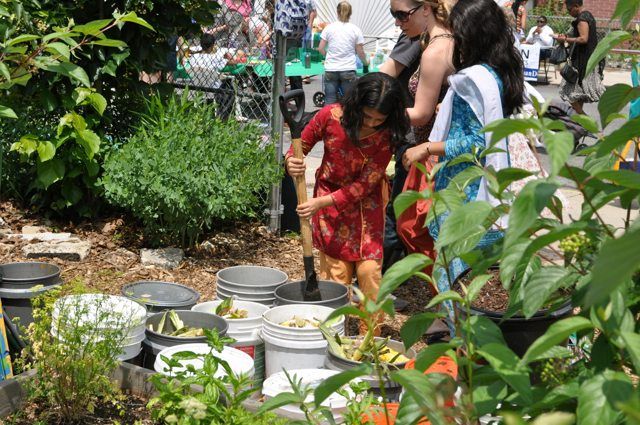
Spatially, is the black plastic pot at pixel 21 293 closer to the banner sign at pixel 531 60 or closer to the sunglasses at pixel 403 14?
the sunglasses at pixel 403 14

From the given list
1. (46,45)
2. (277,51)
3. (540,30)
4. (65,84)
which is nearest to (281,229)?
(277,51)

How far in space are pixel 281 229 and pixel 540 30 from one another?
17.6m

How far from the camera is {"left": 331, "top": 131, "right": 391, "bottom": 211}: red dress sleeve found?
4.50m

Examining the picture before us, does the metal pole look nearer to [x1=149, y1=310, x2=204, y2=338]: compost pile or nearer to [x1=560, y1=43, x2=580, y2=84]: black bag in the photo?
[x1=149, y1=310, x2=204, y2=338]: compost pile

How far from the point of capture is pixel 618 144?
139 centimetres

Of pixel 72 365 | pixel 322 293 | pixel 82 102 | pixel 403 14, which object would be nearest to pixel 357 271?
pixel 322 293

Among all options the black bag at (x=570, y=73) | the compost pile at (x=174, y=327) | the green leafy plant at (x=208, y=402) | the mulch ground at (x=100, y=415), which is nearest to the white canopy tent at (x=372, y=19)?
the black bag at (x=570, y=73)

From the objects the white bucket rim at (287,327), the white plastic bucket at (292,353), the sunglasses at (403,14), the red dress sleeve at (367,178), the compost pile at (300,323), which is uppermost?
the sunglasses at (403,14)

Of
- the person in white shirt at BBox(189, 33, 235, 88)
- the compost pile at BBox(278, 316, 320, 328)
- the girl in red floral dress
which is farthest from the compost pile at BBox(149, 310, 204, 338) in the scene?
the person in white shirt at BBox(189, 33, 235, 88)

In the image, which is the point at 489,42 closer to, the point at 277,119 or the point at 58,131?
the point at 277,119

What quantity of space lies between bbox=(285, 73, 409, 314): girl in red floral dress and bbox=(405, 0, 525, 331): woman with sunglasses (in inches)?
14.3

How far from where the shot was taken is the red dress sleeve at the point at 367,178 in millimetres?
4496

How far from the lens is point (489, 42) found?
399 cm

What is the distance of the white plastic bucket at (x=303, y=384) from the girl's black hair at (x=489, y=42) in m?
1.50
